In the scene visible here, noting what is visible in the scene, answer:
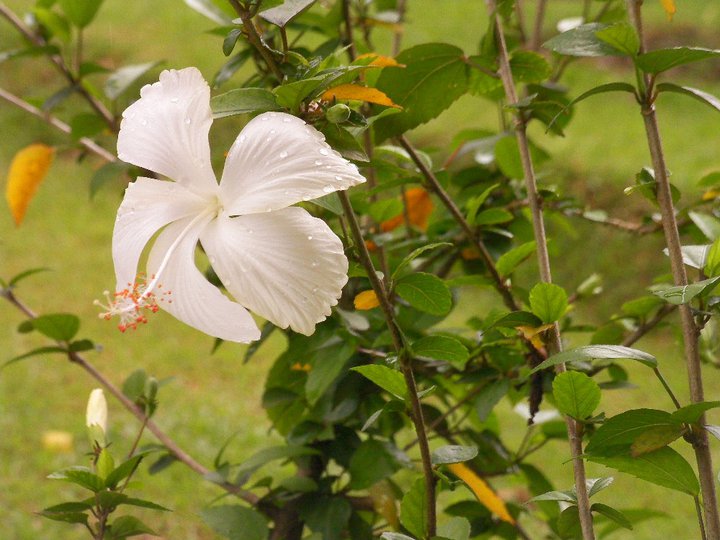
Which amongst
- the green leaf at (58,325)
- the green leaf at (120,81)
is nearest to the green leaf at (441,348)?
the green leaf at (58,325)

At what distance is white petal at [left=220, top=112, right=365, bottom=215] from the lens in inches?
13.9

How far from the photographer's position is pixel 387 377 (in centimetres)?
44

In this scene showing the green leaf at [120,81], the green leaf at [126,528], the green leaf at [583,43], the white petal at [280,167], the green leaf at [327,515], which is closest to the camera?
the white petal at [280,167]

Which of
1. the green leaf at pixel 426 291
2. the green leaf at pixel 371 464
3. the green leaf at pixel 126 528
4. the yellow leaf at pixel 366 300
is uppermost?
the green leaf at pixel 426 291

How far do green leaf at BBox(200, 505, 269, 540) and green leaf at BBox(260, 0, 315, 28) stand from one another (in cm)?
35

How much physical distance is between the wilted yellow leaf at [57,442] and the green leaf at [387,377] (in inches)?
49.8

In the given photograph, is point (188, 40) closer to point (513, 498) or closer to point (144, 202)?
point (513, 498)

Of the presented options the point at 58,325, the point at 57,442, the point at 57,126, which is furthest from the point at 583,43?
the point at 57,442

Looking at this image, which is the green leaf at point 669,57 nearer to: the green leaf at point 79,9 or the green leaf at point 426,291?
the green leaf at point 426,291

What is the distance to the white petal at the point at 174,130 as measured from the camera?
0.39 meters

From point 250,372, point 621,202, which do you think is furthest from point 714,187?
point 621,202

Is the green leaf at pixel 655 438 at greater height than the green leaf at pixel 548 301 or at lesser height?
lesser

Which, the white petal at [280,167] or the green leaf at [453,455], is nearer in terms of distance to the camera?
the white petal at [280,167]

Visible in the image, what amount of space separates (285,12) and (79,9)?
496 millimetres
